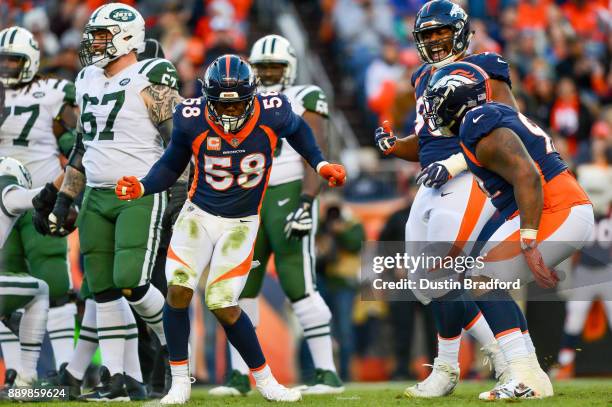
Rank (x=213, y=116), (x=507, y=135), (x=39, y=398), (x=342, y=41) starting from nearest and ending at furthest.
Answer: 1. (x=507, y=135)
2. (x=213, y=116)
3. (x=39, y=398)
4. (x=342, y=41)

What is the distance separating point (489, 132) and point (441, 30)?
45.4 inches

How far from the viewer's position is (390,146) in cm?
754

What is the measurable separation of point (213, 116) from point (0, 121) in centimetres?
213

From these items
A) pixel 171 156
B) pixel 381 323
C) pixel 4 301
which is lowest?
pixel 381 323

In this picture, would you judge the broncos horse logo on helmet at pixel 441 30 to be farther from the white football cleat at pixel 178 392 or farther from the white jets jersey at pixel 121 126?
the white football cleat at pixel 178 392

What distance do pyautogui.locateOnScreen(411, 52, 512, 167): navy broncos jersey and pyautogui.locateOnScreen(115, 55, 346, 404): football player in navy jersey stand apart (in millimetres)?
765

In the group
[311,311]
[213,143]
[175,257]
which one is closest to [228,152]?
[213,143]

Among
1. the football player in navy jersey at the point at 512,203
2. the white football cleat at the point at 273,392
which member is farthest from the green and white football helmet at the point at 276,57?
the white football cleat at the point at 273,392

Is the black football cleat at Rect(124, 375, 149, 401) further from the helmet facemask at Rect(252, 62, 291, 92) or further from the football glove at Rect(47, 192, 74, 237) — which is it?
the helmet facemask at Rect(252, 62, 291, 92)

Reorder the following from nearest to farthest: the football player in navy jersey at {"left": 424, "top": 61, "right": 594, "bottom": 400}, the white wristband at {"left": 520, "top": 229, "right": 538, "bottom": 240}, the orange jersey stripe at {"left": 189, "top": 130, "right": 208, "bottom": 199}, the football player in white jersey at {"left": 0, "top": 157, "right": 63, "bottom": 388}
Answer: the white wristband at {"left": 520, "top": 229, "right": 538, "bottom": 240}
the football player in navy jersey at {"left": 424, "top": 61, "right": 594, "bottom": 400}
the orange jersey stripe at {"left": 189, "top": 130, "right": 208, "bottom": 199}
the football player in white jersey at {"left": 0, "top": 157, "right": 63, "bottom": 388}

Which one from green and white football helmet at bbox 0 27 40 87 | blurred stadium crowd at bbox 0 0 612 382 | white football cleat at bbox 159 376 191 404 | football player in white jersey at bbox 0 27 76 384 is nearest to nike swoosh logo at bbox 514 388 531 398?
white football cleat at bbox 159 376 191 404

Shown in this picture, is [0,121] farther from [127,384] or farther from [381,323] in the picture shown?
[381,323]

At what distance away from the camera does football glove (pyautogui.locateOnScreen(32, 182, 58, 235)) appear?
306 inches

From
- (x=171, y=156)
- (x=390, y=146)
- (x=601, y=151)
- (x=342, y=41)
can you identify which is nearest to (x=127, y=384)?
(x=171, y=156)
